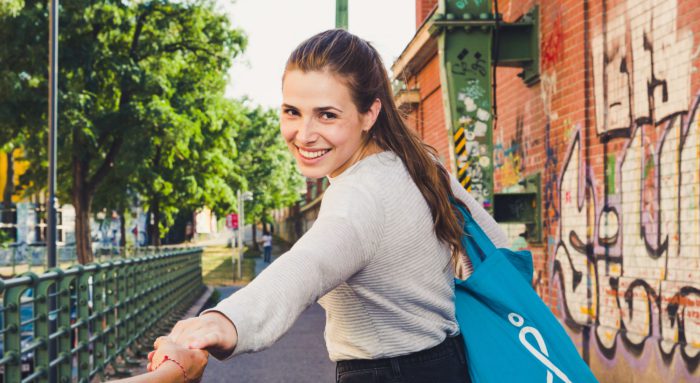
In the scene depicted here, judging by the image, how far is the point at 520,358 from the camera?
188 centimetres

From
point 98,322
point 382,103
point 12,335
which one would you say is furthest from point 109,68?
point 382,103

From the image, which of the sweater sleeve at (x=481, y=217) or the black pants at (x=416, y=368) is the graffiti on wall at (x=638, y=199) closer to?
the sweater sleeve at (x=481, y=217)

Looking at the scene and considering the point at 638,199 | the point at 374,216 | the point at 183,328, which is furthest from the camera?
the point at 638,199

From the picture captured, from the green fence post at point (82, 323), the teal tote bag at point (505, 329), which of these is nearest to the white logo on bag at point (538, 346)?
the teal tote bag at point (505, 329)

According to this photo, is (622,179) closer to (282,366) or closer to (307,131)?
(282,366)

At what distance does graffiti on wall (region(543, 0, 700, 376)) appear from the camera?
21.7 ft

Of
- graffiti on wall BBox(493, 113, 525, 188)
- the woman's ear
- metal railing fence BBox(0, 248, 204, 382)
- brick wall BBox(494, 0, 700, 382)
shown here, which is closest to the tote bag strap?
the woman's ear

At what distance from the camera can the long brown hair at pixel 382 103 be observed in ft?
6.09

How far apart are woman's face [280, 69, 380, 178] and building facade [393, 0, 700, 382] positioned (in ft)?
13.6

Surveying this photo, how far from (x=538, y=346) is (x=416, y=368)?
276 millimetres

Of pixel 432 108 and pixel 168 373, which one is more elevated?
pixel 432 108

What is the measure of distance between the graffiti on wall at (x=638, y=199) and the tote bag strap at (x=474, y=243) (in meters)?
4.92

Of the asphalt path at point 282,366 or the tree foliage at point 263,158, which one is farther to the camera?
the tree foliage at point 263,158

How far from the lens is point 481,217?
227 centimetres
